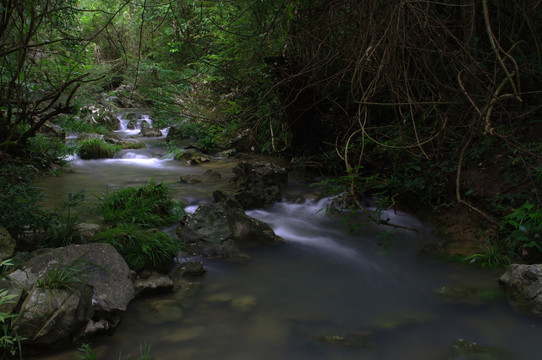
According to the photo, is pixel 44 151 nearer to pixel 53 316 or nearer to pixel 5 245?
pixel 5 245

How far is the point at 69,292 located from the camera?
2641mm

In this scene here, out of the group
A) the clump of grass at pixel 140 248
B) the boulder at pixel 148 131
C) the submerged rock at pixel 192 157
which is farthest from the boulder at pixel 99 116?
the clump of grass at pixel 140 248

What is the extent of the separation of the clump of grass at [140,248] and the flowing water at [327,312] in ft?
1.53

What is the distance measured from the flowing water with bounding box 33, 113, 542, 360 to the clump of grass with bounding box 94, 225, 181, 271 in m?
0.47

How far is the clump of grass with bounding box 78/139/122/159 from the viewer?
9914mm

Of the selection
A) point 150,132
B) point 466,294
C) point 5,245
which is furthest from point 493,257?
point 150,132

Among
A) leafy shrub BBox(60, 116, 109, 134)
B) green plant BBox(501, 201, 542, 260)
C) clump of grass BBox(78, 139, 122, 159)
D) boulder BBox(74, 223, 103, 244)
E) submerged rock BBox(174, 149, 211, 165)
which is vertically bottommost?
green plant BBox(501, 201, 542, 260)

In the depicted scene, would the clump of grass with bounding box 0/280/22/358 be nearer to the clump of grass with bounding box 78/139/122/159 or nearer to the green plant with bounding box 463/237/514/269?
the green plant with bounding box 463/237/514/269

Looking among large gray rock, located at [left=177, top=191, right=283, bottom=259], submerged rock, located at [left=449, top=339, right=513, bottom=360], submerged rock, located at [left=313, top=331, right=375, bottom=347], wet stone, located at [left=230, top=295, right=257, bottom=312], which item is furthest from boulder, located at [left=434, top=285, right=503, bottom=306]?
large gray rock, located at [left=177, top=191, right=283, bottom=259]

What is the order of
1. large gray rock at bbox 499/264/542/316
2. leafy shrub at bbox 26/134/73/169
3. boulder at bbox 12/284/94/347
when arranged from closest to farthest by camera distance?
boulder at bbox 12/284/94/347
large gray rock at bbox 499/264/542/316
leafy shrub at bbox 26/134/73/169

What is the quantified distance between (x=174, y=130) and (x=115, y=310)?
36.5ft

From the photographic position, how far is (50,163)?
778 cm

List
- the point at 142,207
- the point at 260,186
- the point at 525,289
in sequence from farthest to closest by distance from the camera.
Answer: the point at 260,186, the point at 142,207, the point at 525,289

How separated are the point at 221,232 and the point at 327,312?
167 centimetres
